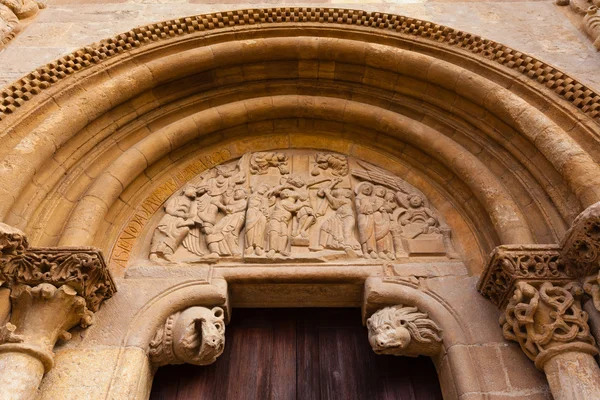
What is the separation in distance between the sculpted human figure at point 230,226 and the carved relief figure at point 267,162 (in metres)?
0.35

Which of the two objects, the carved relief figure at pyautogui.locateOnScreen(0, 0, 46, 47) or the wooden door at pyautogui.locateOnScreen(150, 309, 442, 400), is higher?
the carved relief figure at pyautogui.locateOnScreen(0, 0, 46, 47)

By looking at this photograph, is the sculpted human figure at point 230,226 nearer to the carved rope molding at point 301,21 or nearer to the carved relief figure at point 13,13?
the carved rope molding at point 301,21

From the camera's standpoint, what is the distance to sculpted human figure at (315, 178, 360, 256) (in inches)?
169

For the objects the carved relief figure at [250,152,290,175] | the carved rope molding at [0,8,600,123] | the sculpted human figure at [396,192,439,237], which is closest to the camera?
the carved rope molding at [0,8,600,123]

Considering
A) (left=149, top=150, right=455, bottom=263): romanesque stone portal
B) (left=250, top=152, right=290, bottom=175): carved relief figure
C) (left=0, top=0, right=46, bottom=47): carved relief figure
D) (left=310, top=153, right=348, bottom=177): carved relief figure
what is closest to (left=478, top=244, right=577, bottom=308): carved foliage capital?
(left=149, top=150, right=455, bottom=263): romanesque stone portal

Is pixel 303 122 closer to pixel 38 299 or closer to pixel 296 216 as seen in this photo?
pixel 296 216

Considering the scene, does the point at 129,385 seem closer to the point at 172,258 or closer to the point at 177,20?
the point at 172,258

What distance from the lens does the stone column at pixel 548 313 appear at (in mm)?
3111

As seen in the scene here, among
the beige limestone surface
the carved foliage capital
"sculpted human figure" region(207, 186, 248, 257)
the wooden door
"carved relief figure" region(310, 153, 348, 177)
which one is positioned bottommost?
the wooden door

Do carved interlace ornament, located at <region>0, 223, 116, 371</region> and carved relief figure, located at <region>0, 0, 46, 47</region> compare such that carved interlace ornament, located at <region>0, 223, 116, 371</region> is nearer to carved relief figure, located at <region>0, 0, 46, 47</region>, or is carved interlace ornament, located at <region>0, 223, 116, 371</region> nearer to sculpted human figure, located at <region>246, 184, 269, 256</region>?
sculpted human figure, located at <region>246, 184, 269, 256</region>

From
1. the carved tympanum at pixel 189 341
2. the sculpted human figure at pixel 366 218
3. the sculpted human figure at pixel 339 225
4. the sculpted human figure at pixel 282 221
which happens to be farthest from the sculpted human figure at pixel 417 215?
the carved tympanum at pixel 189 341

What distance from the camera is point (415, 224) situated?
14.9ft

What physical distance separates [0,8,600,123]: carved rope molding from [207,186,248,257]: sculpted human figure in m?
1.77

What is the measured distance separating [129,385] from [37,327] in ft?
2.44
